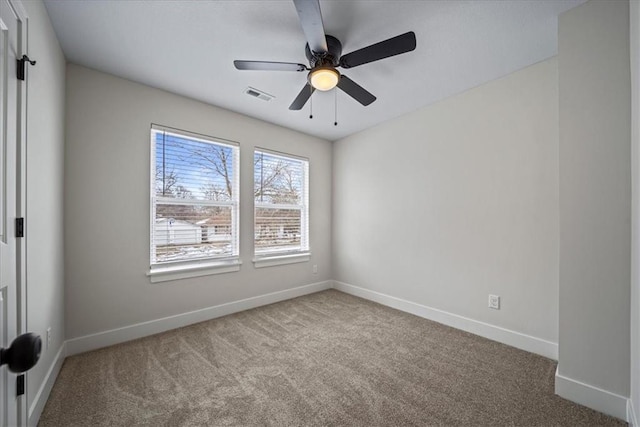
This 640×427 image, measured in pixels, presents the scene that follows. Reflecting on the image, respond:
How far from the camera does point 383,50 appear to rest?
174 centimetres

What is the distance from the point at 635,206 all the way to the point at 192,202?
3.55m

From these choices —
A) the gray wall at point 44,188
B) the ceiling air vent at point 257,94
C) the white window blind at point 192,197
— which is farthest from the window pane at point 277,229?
the gray wall at point 44,188

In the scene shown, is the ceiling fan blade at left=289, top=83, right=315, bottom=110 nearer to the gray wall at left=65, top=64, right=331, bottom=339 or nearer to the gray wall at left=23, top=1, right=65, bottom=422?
the gray wall at left=65, top=64, right=331, bottom=339

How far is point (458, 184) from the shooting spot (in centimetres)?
290

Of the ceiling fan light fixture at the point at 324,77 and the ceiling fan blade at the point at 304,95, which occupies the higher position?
the ceiling fan blade at the point at 304,95

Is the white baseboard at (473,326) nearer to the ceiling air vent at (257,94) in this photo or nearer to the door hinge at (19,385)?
the ceiling air vent at (257,94)

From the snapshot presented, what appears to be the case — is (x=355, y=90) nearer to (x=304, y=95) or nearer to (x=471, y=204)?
(x=304, y=95)

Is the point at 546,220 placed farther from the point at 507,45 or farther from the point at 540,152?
the point at 507,45

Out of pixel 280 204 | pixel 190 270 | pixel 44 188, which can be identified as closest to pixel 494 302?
pixel 280 204

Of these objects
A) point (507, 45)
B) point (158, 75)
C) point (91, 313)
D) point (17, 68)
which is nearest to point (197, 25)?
point (158, 75)

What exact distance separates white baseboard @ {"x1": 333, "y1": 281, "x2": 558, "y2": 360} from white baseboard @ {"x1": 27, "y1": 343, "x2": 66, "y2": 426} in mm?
3228

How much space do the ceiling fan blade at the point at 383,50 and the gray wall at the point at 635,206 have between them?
1.13 meters

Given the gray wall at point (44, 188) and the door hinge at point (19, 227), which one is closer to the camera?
the door hinge at point (19, 227)

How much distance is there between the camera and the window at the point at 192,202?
283 centimetres
